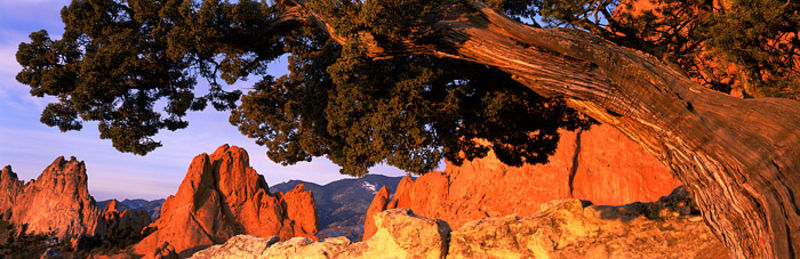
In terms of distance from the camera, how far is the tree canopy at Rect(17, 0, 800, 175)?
34.1 feet

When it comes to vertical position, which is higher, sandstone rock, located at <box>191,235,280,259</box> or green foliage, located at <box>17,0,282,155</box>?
green foliage, located at <box>17,0,282,155</box>

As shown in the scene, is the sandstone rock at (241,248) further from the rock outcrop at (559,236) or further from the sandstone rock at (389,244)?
the rock outcrop at (559,236)

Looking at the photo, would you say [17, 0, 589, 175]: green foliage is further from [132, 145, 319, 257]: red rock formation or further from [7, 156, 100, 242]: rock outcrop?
[7, 156, 100, 242]: rock outcrop

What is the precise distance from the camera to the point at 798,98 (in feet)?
34.3

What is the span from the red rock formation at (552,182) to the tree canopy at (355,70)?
2544 cm

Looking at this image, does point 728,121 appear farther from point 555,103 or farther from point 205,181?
point 205,181

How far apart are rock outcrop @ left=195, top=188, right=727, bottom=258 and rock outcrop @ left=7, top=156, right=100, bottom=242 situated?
72950 millimetres

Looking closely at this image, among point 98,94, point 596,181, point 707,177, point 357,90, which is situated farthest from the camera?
point 596,181

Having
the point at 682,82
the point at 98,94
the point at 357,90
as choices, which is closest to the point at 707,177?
the point at 682,82

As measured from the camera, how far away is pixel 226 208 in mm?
57500

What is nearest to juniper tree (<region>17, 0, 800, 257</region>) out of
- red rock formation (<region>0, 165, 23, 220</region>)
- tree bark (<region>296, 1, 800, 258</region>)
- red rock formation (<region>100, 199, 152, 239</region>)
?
tree bark (<region>296, 1, 800, 258</region>)

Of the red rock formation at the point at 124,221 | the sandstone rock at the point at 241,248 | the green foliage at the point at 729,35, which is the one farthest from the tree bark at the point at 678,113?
the red rock formation at the point at 124,221

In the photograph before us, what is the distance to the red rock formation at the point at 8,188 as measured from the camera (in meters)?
77.1

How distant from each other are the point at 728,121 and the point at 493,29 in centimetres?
403
